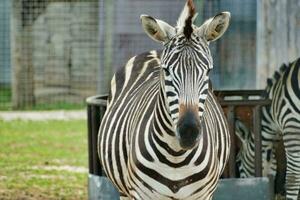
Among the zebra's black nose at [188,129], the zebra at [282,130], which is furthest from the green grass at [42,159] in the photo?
the zebra's black nose at [188,129]

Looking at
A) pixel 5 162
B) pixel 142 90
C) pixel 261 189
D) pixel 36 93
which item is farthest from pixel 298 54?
pixel 36 93

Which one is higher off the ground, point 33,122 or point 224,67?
point 224,67

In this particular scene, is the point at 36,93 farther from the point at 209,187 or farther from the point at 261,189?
the point at 209,187

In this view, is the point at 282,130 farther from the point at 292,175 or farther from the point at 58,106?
the point at 58,106

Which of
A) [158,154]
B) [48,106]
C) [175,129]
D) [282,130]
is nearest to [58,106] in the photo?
[48,106]

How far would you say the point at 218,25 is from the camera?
5410 mm

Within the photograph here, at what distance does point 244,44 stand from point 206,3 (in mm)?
683

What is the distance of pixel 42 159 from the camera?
12.0 m

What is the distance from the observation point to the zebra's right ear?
5309mm

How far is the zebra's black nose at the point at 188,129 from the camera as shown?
484cm

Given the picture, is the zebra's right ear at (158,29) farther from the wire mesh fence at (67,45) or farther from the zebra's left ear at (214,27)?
the wire mesh fence at (67,45)

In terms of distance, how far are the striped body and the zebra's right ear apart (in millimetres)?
196

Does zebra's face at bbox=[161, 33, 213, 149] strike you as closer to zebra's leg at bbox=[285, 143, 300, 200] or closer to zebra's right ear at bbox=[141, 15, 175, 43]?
zebra's right ear at bbox=[141, 15, 175, 43]

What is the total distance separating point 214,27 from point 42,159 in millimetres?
6954
